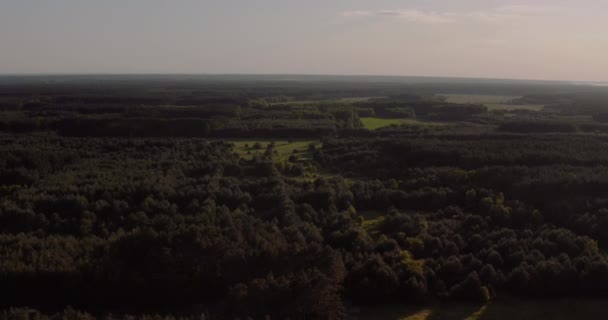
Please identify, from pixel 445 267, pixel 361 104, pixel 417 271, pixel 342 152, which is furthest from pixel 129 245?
pixel 361 104

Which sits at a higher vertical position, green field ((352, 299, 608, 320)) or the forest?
the forest

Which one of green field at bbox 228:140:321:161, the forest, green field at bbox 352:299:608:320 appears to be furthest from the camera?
green field at bbox 228:140:321:161

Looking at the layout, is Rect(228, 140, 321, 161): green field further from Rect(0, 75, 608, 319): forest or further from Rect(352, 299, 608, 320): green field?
Rect(352, 299, 608, 320): green field

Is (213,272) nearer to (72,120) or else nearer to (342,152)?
(342,152)

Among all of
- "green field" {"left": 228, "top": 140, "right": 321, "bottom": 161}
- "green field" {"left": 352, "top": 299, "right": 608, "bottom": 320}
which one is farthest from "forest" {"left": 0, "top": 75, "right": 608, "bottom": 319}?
"green field" {"left": 228, "top": 140, "right": 321, "bottom": 161}

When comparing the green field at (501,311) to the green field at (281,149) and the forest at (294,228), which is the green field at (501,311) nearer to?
the forest at (294,228)

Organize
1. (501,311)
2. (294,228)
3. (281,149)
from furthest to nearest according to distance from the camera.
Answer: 1. (281,149)
2. (294,228)
3. (501,311)

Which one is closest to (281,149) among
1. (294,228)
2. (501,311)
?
(294,228)

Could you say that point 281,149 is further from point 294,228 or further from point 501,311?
point 501,311
